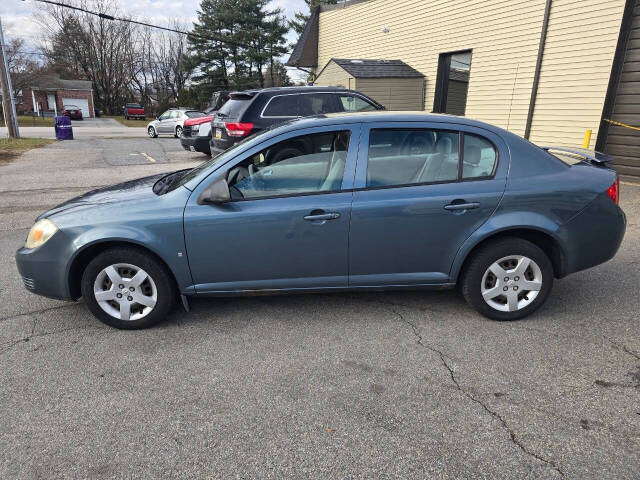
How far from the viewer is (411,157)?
3.41m

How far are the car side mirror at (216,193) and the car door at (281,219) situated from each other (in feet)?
0.21

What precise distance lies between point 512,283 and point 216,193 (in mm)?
2361

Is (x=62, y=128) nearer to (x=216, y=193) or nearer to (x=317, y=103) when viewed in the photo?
(x=317, y=103)

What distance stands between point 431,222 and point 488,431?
1495 mm

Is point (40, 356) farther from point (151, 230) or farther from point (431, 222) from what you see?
point (431, 222)

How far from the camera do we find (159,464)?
2174 millimetres

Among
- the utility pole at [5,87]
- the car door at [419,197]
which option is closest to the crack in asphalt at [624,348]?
the car door at [419,197]

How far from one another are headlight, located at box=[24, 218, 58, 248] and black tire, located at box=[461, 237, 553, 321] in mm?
3167

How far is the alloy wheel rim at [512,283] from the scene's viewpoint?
3422 mm

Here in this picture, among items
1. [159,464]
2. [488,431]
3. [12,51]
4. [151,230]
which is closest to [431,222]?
[488,431]

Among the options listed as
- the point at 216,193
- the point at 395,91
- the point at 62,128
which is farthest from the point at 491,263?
the point at 62,128

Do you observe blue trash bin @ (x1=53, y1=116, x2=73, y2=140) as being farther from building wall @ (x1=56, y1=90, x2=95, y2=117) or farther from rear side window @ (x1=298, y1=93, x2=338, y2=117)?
building wall @ (x1=56, y1=90, x2=95, y2=117)

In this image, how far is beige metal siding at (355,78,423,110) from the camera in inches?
552

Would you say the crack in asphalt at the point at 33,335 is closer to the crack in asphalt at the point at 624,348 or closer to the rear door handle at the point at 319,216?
the rear door handle at the point at 319,216
